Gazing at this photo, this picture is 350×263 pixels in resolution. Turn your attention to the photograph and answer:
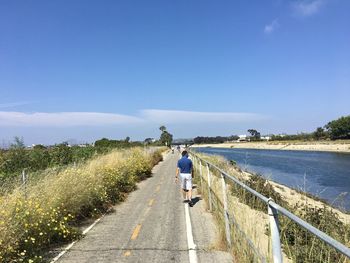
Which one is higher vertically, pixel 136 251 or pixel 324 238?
pixel 324 238

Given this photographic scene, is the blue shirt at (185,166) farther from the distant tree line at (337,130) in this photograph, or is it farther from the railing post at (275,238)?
the distant tree line at (337,130)

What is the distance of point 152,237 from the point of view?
10203 mm

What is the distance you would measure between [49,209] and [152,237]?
8.48 feet

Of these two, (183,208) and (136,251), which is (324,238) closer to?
(136,251)

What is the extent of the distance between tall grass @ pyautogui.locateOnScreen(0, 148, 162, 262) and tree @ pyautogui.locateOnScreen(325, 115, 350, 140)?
124m

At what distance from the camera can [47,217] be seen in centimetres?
945

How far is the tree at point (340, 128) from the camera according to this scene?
420 ft

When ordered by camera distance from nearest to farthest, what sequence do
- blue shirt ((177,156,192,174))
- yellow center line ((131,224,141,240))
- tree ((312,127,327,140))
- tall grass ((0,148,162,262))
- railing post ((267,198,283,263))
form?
1. railing post ((267,198,283,263))
2. tall grass ((0,148,162,262))
3. yellow center line ((131,224,141,240))
4. blue shirt ((177,156,192,174))
5. tree ((312,127,327,140))

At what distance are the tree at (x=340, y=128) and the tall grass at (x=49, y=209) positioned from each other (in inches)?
4900

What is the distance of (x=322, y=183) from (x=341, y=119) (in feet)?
348

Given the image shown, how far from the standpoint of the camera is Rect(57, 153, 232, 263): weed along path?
841cm

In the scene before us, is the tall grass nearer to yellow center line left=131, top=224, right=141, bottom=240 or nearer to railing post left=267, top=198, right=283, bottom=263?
yellow center line left=131, top=224, right=141, bottom=240

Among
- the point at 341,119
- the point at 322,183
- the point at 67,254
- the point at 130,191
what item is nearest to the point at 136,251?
the point at 67,254

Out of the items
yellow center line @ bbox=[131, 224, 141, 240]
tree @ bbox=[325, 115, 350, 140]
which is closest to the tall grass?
yellow center line @ bbox=[131, 224, 141, 240]
